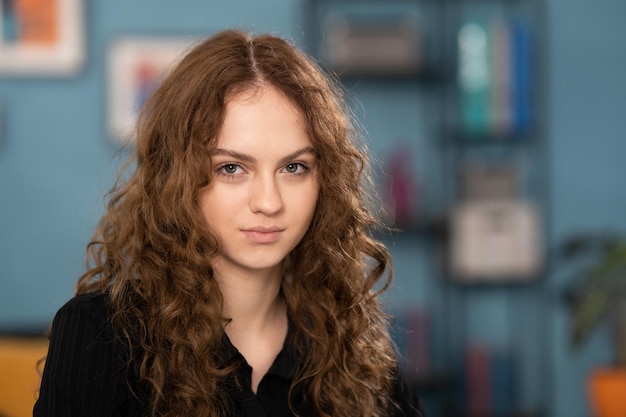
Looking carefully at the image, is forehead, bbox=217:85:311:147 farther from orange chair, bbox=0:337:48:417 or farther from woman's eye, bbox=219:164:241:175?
orange chair, bbox=0:337:48:417

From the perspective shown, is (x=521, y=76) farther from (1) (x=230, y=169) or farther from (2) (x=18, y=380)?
(1) (x=230, y=169)

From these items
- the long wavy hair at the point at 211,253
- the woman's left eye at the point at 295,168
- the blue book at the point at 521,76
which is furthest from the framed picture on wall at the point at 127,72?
the woman's left eye at the point at 295,168

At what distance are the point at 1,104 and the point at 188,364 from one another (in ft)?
10.4

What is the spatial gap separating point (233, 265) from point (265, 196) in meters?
0.18

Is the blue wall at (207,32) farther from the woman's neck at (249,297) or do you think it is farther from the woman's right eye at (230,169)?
the woman's right eye at (230,169)

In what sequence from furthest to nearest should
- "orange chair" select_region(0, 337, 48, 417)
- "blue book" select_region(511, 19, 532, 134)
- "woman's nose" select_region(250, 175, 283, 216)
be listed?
"blue book" select_region(511, 19, 532, 134) → "orange chair" select_region(0, 337, 48, 417) → "woman's nose" select_region(250, 175, 283, 216)

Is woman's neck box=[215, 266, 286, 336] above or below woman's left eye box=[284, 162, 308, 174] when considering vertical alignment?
below

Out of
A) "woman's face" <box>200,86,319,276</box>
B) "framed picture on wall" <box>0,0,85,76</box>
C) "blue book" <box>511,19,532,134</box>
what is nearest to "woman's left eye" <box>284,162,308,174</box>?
"woman's face" <box>200,86,319,276</box>

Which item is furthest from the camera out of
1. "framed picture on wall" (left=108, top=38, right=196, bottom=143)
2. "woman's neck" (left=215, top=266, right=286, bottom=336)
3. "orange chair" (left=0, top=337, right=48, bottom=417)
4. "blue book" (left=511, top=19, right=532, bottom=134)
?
"framed picture on wall" (left=108, top=38, right=196, bottom=143)

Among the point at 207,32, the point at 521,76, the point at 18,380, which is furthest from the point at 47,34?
the point at 18,380

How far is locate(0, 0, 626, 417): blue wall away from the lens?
14.8 feet

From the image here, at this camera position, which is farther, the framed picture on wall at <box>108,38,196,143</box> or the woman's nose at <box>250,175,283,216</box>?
the framed picture on wall at <box>108,38,196,143</box>

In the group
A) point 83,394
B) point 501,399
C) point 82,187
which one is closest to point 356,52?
point 82,187

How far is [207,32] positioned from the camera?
460cm
